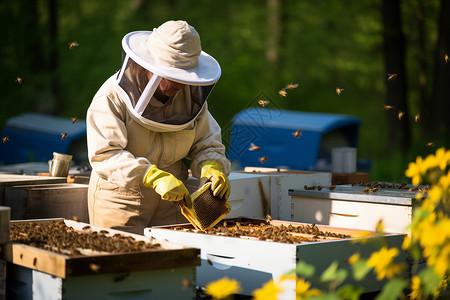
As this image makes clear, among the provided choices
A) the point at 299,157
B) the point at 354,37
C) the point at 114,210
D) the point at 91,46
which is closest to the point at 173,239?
the point at 114,210

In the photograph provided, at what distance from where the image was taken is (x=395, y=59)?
41.2ft

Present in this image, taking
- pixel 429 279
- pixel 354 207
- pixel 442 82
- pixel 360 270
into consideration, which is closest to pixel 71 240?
pixel 360 270

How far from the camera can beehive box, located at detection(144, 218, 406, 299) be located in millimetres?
3441

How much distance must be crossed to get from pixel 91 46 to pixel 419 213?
53.1 ft

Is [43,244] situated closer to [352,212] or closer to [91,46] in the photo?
[352,212]

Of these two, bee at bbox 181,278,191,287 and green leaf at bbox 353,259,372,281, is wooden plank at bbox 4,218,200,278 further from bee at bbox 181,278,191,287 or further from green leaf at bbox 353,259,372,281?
green leaf at bbox 353,259,372,281

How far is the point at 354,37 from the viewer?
930 inches

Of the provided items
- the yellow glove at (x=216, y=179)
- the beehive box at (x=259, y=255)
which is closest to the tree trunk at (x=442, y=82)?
the yellow glove at (x=216, y=179)

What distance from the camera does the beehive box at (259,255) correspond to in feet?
11.3

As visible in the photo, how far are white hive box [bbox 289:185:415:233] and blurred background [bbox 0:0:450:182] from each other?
4.27m

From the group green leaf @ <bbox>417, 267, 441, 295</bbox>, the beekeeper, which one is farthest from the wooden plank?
green leaf @ <bbox>417, 267, 441, 295</bbox>

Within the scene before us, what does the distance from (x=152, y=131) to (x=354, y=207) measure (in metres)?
1.52

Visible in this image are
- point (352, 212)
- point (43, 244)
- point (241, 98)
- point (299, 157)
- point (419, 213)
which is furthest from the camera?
point (241, 98)

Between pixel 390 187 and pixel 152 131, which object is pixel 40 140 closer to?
pixel 152 131
